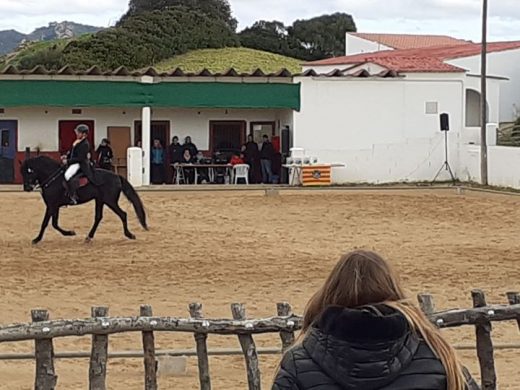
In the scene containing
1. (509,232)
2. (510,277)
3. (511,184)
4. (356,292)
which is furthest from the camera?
(511,184)

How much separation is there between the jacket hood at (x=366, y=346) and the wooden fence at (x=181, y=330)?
371 cm

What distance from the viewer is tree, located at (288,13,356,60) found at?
85938 mm

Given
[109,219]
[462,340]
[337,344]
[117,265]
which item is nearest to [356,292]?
[337,344]

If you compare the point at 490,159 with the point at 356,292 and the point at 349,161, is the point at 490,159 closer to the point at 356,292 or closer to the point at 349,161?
the point at 349,161

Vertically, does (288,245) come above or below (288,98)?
below

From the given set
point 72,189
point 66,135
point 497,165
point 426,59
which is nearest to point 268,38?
point 426,59

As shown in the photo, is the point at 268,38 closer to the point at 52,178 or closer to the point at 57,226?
the point at 57,226

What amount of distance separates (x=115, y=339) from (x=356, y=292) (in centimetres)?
748

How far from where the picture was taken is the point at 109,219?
23.4m

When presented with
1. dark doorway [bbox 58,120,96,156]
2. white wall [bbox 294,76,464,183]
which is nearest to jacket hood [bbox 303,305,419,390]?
white wall [bbox 294,76,464,183]

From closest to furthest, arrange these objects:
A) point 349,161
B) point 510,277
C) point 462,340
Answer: point 462,340
point 510,277
point 349,161

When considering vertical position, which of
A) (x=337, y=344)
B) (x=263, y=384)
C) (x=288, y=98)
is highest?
(x=288, y=98)

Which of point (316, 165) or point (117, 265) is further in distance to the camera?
point (316, 165)

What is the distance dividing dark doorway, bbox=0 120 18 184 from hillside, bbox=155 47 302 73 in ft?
77.4
